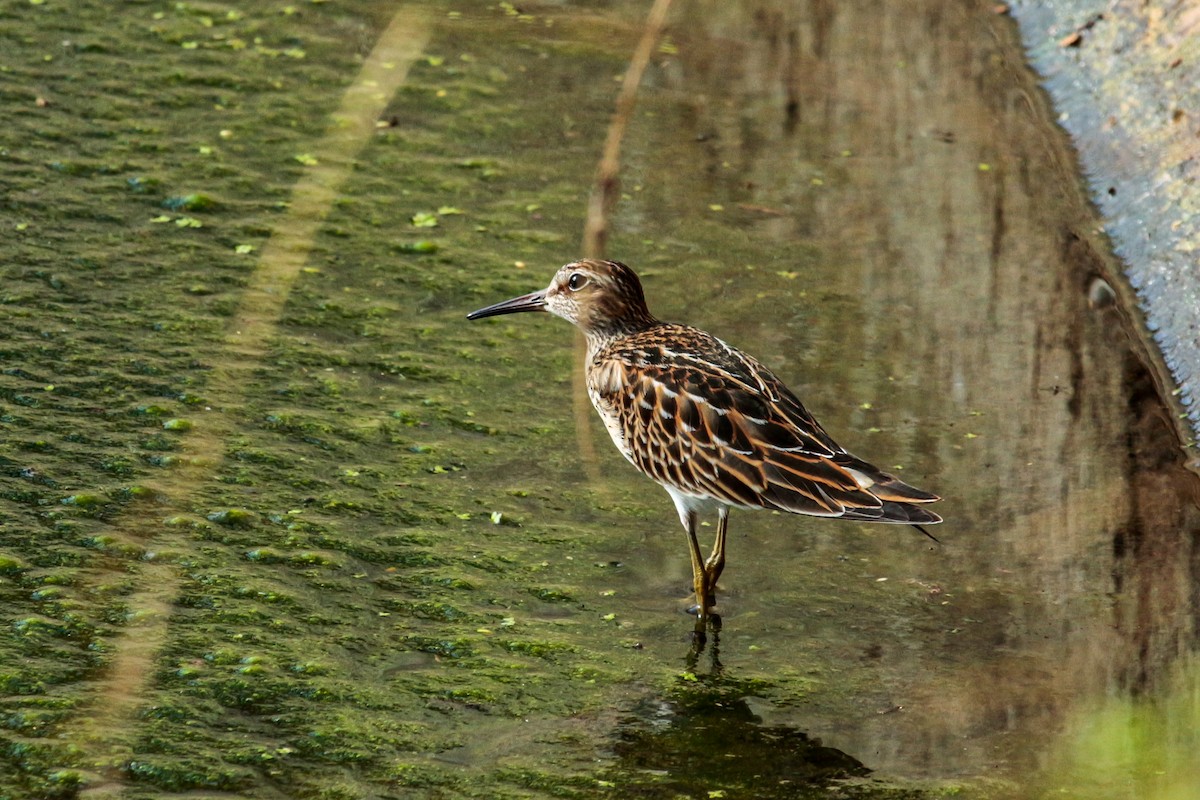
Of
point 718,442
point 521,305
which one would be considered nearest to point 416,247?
point 521,305

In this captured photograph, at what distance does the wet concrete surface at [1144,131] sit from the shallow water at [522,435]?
0.22 meters

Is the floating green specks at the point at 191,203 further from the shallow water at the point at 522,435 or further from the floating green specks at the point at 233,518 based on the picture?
the floating green specks at the point at 233,518

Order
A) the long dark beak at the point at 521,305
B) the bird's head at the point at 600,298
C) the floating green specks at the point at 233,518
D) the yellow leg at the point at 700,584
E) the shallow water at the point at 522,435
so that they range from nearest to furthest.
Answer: the shallow water at the point at 522,435, the yellow leg at the point at 700,584, the floating green specks at the point at 233,518, the bird's head at the point at 600,298, the long dark beak at the point at 521,305

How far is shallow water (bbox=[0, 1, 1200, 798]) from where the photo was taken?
17.2 feet

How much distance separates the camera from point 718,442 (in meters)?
5.89

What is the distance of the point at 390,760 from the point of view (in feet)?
16.6

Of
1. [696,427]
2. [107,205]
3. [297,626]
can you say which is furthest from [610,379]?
[107,205]

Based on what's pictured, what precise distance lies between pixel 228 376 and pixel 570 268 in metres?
1.68

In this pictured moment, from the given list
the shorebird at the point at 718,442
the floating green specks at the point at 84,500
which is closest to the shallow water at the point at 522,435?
the floating green specks at the point at 84,500

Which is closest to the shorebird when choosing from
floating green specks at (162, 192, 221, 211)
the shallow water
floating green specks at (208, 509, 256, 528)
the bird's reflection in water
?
the shallow water

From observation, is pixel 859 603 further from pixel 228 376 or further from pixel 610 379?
pixel 228 376

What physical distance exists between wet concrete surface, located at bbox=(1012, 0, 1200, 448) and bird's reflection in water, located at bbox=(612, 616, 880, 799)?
3.03 m

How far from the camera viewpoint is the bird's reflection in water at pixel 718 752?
16.7 ft

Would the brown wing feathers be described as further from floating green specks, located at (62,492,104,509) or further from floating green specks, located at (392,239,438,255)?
floating green specks, located at (392,239,438,255)
